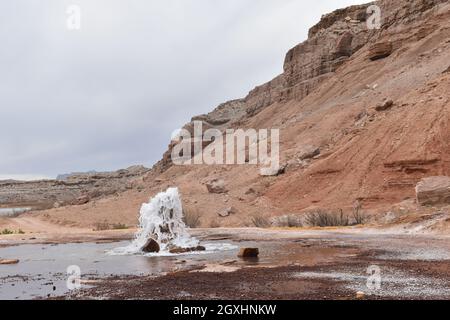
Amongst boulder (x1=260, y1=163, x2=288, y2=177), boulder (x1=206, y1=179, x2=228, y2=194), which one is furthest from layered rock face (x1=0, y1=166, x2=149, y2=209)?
Result: boulder (x1=260, y1=163, x2=288, y2=177)

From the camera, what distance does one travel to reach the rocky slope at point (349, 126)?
27.4 metres

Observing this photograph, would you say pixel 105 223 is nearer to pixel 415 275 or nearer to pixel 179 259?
pixel 179 259

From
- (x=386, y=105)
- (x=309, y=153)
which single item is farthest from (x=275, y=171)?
(x=386, y=105)

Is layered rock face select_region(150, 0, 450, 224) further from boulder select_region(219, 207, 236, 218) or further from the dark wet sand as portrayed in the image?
the dark wet sand

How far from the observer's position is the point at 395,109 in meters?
31.9

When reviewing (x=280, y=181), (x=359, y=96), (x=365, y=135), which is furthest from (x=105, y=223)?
(x=359, y=96)

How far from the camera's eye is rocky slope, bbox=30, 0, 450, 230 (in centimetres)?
2736
